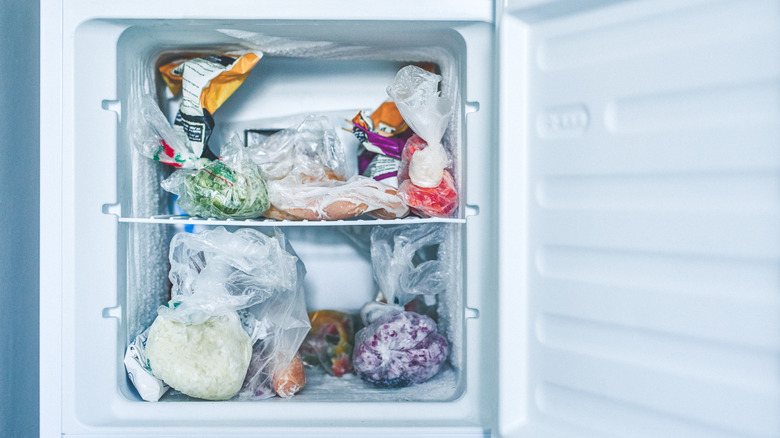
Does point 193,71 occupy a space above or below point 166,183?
above

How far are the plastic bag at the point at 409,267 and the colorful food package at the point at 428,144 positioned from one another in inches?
5.4

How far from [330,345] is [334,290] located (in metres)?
0.16

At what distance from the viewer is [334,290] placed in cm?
122

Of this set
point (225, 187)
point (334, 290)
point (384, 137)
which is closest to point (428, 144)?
point (384, 137)

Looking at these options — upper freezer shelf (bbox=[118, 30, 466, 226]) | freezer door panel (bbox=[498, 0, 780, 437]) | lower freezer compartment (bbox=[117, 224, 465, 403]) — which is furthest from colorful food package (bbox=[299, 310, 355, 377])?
freezer door panel (bbox=[498, 0, 780, 437])

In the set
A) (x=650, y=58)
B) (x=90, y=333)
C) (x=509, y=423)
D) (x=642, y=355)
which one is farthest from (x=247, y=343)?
(x=650, y=58)

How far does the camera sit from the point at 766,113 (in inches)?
21.6

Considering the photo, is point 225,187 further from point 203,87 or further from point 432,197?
point 432,197

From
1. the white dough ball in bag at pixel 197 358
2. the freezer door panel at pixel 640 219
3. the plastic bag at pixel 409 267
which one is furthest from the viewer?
the plastic bag at pixel 409 267

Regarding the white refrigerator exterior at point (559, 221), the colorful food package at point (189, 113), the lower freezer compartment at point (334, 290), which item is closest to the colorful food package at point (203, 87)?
the colorful food package at point (189, 113)

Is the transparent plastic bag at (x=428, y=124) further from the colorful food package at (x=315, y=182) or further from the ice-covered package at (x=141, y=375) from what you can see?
the ice-covered package at (x=141, y=375)

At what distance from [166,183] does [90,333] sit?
294 mm

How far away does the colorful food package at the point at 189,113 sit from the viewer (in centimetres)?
92

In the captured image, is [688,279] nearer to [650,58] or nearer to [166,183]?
[650,58]
